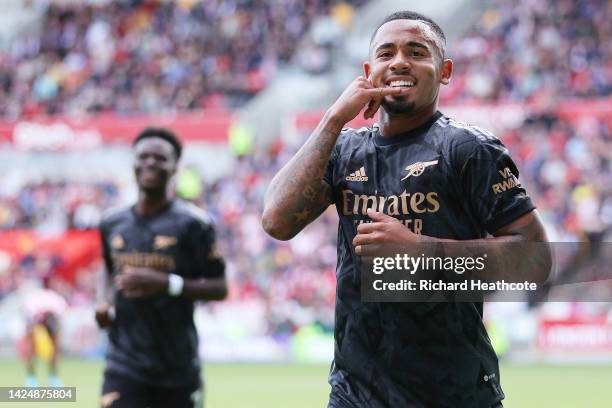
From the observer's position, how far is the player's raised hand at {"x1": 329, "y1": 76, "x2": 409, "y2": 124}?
4.20 m

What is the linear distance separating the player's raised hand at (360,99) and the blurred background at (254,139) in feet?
32.0

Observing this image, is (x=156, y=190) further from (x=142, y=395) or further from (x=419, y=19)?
(x=419, y=19)

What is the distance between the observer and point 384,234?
3967 mm

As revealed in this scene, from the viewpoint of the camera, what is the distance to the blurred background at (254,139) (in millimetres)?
20562

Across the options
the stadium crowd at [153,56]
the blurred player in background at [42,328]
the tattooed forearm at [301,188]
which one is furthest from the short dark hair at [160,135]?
the stadium crowd at [153,56]

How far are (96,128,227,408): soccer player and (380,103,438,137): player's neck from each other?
297 cm

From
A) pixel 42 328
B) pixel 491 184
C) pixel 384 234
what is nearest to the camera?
pixel 384 234

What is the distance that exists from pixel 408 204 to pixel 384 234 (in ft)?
0.96

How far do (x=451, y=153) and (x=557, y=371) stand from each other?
15.4 meters

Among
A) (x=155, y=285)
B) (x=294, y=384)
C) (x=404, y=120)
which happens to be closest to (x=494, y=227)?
(x=404, y=120)

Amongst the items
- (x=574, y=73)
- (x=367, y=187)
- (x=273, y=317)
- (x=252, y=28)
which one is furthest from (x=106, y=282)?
(x=252, y=28)

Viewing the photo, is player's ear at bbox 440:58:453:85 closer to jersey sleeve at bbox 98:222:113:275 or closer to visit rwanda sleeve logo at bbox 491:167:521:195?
visit rwanda sleeve logo at bbox 491:167:521:195

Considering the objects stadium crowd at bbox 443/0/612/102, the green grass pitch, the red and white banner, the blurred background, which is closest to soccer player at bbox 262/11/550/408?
the green grass pitch

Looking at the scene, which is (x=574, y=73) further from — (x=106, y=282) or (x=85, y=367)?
(x=106, y=282)
